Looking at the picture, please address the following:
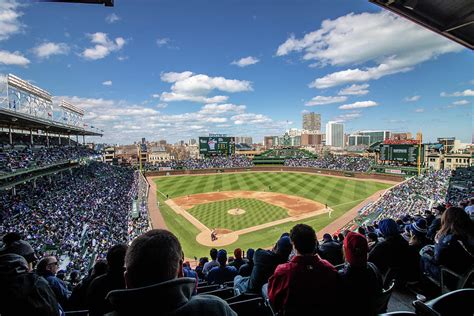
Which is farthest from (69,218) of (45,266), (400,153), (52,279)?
(400,153)

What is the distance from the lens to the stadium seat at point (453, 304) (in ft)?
→ 7.17

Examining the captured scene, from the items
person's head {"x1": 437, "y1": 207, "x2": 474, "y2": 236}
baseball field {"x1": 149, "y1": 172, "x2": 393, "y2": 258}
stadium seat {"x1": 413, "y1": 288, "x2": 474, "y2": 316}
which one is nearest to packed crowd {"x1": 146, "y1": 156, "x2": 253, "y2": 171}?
baseball field {"x1": 149, "y1": 172, "x2": 393, "y2": 258}

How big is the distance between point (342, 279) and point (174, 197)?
36.1m

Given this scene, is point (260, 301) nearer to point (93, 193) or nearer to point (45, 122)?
point (93, 193)

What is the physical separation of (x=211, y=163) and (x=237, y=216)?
35.3 m

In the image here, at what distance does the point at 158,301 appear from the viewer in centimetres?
114

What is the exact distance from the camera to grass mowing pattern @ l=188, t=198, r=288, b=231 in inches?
987

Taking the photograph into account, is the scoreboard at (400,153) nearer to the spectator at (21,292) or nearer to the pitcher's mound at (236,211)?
the pitcher's mound at (236,211)

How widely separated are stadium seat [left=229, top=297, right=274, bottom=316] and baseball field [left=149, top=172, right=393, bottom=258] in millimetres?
16461

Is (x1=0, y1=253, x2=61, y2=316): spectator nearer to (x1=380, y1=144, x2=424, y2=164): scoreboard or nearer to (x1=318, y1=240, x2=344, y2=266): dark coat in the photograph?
(x1=318, y1=240, x2=344, y2=266): dark coat

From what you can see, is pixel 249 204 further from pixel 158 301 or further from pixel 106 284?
pixel 158 301

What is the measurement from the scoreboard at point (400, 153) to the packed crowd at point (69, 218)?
45.5 metres

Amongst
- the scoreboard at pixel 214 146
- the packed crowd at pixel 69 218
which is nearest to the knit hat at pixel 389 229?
the packed crowd at pixel 69 218

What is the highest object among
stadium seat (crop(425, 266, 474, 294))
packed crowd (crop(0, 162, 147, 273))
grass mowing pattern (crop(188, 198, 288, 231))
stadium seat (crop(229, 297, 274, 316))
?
stadium seat (crop(425, 266, 474, 294))
